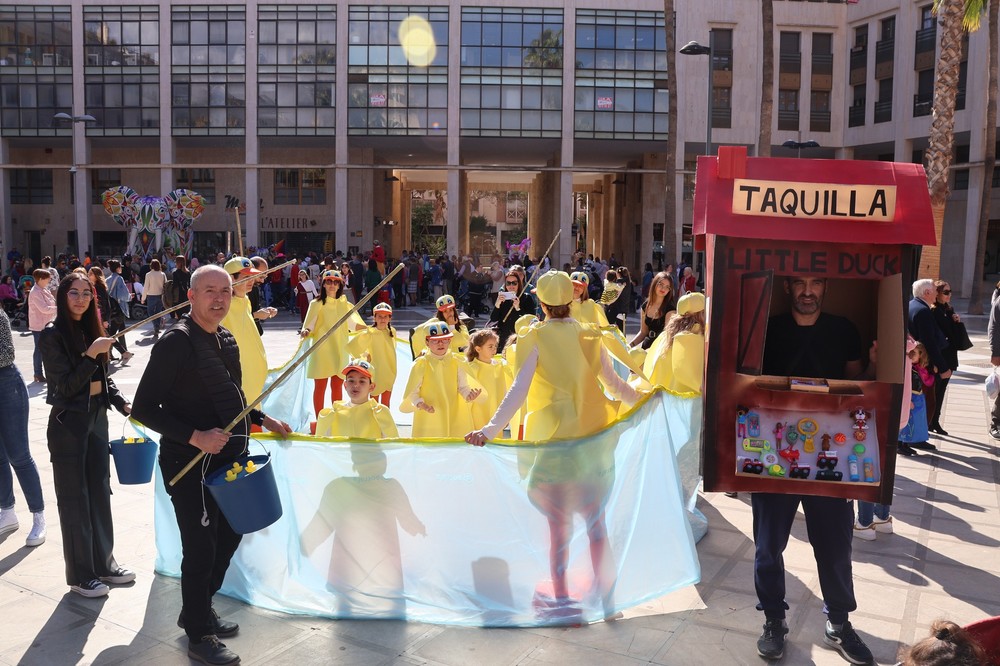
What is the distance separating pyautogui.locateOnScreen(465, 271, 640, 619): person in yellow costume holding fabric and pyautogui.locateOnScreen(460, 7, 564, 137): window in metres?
34.8

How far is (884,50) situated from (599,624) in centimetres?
4024

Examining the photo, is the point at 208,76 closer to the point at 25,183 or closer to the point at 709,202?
the point at 25,183

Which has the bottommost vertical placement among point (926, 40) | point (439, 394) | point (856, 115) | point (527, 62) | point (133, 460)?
point (133, 460)

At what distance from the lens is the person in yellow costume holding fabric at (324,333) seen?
9.09 m

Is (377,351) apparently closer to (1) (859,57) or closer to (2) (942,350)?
(2) (942,350)

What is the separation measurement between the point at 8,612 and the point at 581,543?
10.4 ft

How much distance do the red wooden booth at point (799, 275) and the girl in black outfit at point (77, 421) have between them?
10.9 feet

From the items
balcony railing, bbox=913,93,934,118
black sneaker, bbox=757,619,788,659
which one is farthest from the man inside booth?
balcony railing, bbox=913,93,934,118

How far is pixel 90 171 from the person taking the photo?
42.4m

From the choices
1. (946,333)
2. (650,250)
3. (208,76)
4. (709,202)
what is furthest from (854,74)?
(709,202)

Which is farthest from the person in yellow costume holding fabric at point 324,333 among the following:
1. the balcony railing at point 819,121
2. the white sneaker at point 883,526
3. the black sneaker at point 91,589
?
the balcony railing at point 819,121

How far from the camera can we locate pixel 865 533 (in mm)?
6152

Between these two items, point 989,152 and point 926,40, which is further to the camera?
point 926,40

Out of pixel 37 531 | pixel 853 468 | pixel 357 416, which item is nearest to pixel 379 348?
pixel 357 416
